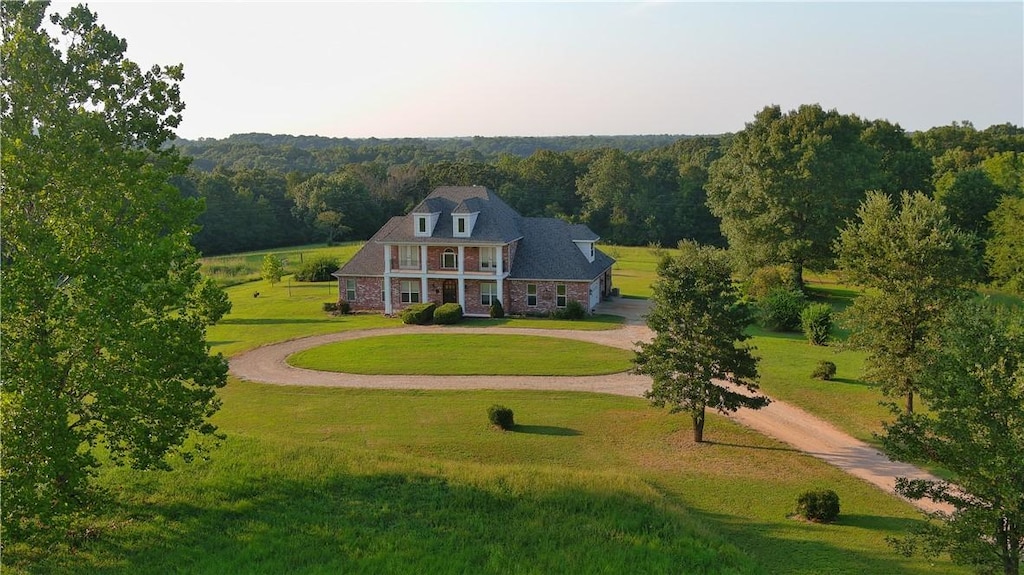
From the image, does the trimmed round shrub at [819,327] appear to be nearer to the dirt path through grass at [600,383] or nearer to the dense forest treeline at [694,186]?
the dirt path through grass at [600,383]

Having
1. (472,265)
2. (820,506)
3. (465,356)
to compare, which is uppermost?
(472,265)

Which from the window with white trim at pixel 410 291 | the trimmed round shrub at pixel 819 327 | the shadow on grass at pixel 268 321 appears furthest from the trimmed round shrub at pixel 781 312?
the shadow on grass at pixel 268 321

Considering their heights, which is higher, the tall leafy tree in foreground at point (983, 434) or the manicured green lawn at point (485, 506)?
the tall leafy tree in foreground at point (983, 434)

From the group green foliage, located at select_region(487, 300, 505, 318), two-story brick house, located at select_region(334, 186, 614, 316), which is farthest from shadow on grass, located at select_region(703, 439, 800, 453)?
green foliage, located at select_region(487, 300, 505, 318)

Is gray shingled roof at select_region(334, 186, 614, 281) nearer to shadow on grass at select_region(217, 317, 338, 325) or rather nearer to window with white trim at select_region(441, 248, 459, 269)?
window with white trim at select_region(441, 248, 459, 269)

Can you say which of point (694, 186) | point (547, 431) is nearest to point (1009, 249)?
point (694, 186)

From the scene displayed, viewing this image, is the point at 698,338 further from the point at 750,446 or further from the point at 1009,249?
the point at 1009,249

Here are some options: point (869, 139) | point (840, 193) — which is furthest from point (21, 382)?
point (869, 139)
